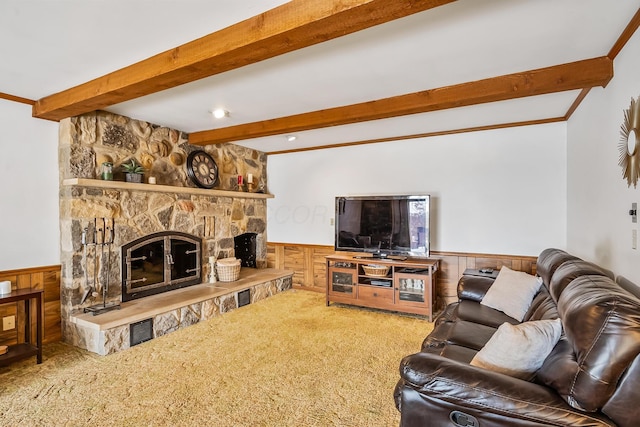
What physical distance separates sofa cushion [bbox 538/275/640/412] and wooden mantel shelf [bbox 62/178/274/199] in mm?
3681

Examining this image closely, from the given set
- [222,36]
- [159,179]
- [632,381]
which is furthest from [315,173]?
[632,381]

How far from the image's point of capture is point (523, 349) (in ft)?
Answer: 4.62

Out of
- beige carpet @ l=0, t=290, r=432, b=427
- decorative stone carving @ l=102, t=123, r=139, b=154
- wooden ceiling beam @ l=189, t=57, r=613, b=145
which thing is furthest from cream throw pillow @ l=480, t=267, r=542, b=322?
decorative stone carving @ l=102, t=123, r=139, b=154

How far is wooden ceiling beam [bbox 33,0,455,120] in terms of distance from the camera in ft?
4.88

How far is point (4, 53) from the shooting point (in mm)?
2146

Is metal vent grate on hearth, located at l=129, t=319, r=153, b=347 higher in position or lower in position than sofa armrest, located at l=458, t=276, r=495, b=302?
lower

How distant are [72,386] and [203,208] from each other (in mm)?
2484

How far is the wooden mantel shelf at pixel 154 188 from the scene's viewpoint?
3094 mm

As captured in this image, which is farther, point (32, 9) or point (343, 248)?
point (343, 248)

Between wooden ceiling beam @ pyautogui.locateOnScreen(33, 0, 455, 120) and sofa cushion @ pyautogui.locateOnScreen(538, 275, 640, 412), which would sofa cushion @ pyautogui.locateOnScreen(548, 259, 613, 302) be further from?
wooden ceiling beam @ pyautogui.locateOnScreen(33, 0, 455, 120)

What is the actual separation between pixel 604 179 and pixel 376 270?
7.89ft

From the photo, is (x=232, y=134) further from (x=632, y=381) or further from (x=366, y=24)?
(x=632, y=381)

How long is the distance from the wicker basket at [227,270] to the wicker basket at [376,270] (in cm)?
176

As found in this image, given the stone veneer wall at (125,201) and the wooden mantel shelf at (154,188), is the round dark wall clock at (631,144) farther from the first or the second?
the stone veneer wall at (125,201)
